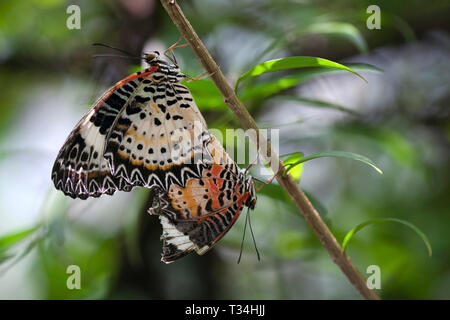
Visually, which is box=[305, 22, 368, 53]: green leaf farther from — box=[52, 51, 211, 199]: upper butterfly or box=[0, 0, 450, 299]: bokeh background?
box=[52, 51, 211, 199]: upper butterfly

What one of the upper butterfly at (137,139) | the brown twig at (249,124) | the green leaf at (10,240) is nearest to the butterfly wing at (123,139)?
the upper butterfly at (137,139)

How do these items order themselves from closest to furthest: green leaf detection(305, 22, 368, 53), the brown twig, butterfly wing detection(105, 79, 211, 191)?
the brown twig
butterfly wing detection(105, 79, 211, 191)
green leaf detection(305, 22, 368, 53)

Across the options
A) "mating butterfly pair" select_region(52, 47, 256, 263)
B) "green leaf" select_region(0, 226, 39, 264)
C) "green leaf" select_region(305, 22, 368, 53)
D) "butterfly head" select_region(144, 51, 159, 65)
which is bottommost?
"green leaf" select_region(0, 226, 39, 264)

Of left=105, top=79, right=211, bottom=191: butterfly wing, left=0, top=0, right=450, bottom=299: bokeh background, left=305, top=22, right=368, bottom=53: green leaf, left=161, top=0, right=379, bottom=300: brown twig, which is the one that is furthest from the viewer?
left=0, top=0, right=450, bottom=299: bokeh background

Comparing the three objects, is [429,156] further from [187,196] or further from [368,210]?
[187,196]

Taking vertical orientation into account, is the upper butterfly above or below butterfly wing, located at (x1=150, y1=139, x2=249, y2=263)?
above

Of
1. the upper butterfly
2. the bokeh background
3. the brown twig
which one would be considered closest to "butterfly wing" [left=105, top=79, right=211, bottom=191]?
the upper butterfly
